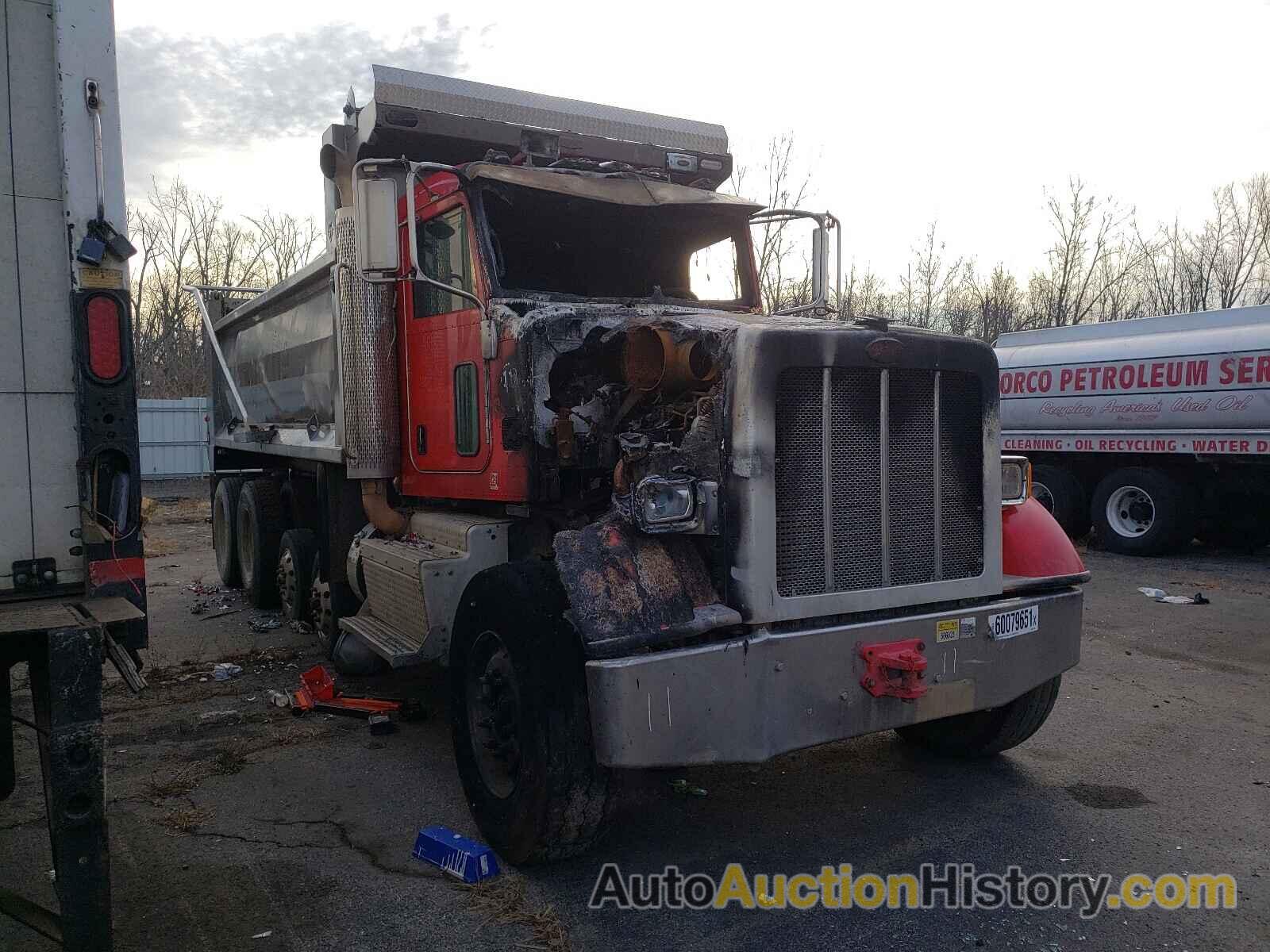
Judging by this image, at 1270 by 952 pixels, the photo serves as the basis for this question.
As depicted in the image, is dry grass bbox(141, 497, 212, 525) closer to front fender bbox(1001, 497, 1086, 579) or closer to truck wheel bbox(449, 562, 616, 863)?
truck wheel bbox(449, 562, 616, 863)

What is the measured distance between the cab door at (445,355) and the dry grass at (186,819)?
189 centimetres

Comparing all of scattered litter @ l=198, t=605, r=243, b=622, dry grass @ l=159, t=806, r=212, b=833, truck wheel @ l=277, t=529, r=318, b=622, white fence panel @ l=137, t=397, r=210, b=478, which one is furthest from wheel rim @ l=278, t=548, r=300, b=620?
white fence panel @ l=137, t=397, r=210, b=478

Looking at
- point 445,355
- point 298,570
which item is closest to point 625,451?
point 445,355

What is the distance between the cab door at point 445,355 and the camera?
188 inches

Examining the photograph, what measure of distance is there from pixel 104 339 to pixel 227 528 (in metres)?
6.79

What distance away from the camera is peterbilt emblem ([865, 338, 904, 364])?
11.6 feet

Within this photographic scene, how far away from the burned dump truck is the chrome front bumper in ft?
0.03

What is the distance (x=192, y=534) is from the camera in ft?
48.0

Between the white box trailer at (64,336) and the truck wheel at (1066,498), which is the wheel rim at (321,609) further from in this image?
the truck wheel at (1066,498)

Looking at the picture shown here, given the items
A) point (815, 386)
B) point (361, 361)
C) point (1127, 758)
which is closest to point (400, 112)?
point (361, 361)

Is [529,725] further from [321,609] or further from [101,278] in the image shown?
[321,609]

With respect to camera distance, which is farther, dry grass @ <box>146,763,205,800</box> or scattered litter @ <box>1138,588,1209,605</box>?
scattered litter @ <box>1138,588,1209,605</box>

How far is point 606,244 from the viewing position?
519 centimetres

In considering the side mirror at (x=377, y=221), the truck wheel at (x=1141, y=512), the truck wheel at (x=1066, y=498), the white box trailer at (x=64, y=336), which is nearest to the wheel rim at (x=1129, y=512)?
the truck wheel at (x=1141, y=512)
